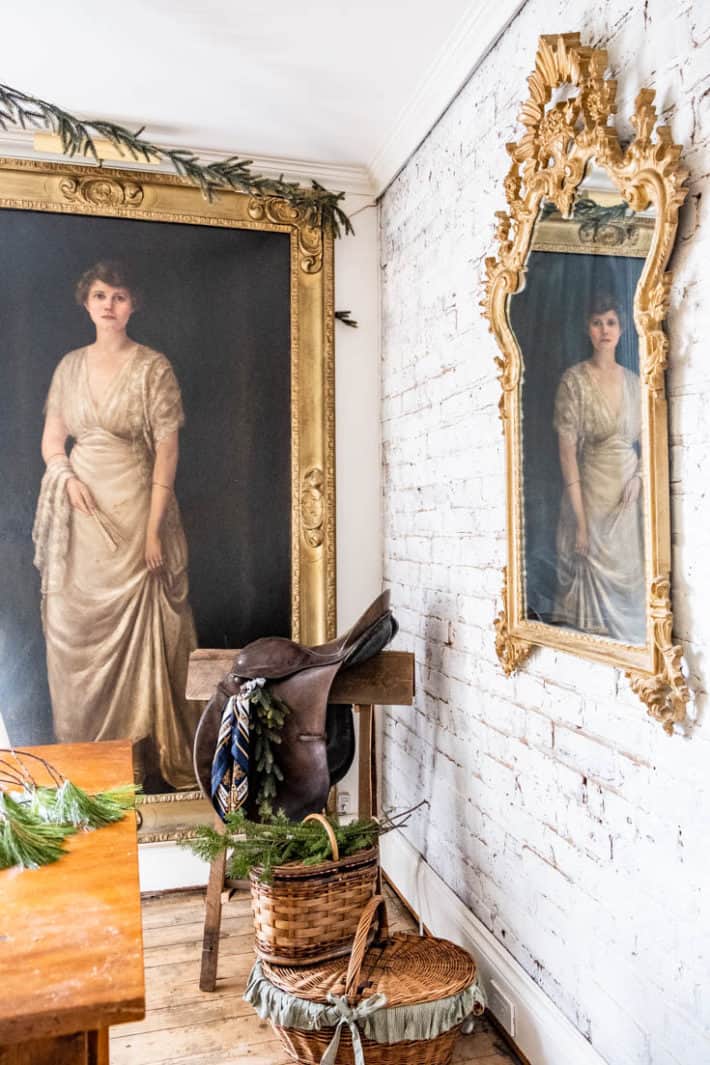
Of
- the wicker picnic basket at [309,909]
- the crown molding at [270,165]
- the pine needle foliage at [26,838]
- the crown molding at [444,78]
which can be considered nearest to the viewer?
the pine needle foliage at [26,838]

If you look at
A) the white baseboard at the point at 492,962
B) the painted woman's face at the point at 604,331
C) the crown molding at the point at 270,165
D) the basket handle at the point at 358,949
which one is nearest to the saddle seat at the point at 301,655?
the basket handle at the point at 358,949

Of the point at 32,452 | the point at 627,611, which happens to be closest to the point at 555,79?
the point at 627,611

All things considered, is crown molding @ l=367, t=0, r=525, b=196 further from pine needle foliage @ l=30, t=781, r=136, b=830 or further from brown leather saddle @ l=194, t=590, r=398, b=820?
pine needle foliage @ l=30, t=781, r=136, b=830

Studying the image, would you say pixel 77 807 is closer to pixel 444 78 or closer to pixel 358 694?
pixel 358 694

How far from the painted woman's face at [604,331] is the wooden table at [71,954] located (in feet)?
4.25

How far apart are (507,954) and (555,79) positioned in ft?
6.94

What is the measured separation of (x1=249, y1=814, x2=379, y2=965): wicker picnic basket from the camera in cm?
200

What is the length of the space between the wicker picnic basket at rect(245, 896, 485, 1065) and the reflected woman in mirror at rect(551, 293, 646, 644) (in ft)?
3.10

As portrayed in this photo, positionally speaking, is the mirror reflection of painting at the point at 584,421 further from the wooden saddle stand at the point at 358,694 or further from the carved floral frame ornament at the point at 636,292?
the wooden saddle stand at the point at 358,694

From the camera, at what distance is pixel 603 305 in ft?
5.17

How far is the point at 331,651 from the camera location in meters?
2.53

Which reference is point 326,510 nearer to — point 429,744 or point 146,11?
point 429,744

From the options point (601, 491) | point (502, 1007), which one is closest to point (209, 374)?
point (601, 491)

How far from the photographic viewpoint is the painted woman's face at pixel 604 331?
1.54 metres
